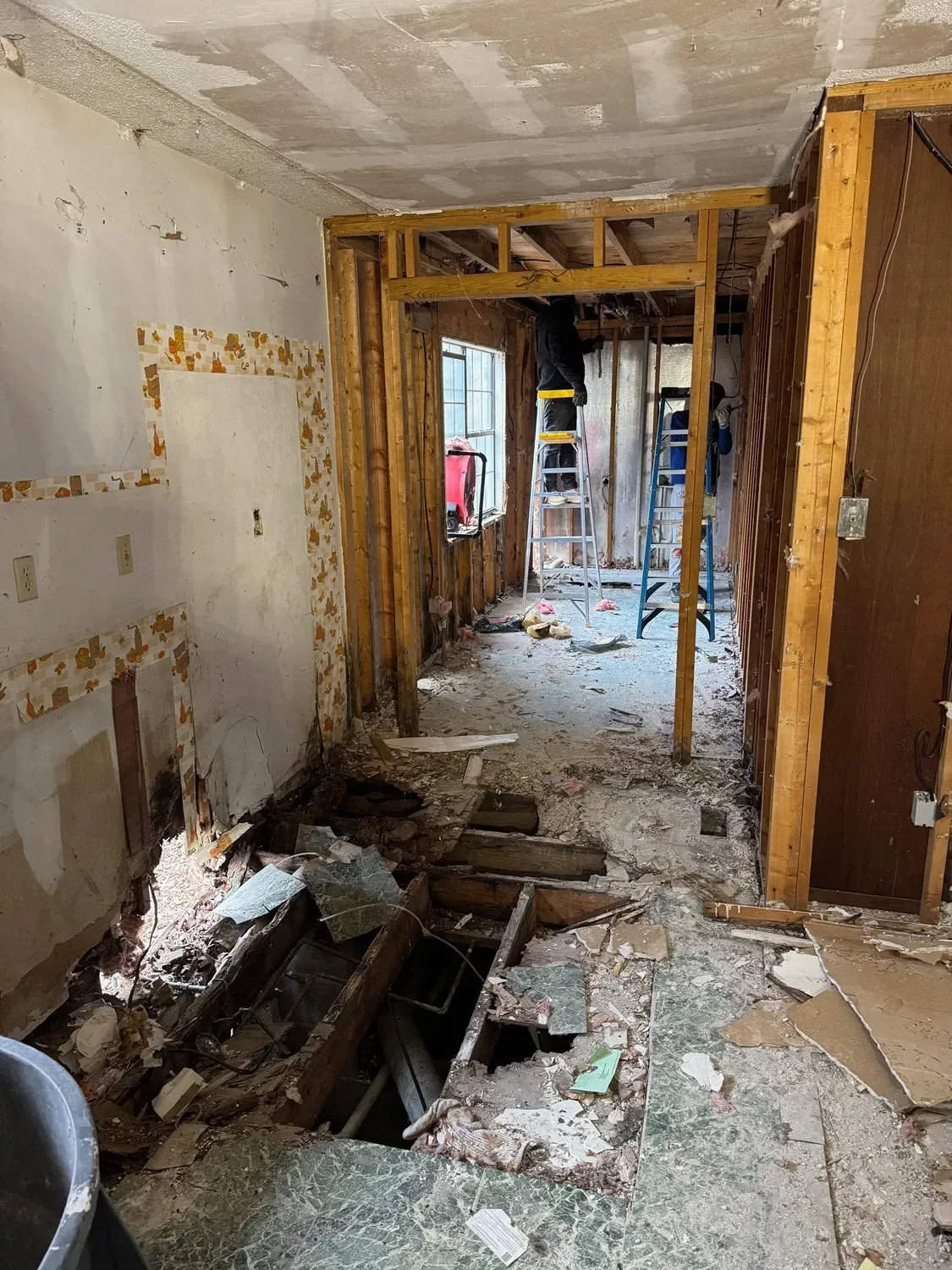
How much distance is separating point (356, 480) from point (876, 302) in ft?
8.55

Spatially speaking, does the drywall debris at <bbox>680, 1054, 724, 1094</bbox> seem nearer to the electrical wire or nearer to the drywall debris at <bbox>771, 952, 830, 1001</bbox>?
the drywall debris at <bbox>771, 952, 830, 1001</bbox>

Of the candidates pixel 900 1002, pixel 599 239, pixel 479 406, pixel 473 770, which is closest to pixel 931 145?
pixel 599 239

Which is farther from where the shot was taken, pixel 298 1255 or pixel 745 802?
pixel 745 802

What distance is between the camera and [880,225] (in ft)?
8.11

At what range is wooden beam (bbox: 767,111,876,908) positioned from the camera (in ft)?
7.68

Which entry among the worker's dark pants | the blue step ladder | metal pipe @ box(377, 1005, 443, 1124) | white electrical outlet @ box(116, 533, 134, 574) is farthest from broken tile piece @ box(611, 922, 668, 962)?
the worker's dark pants

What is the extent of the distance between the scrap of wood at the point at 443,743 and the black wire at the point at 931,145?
2.98 meters

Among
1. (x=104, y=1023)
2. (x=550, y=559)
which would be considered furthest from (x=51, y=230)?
(x=550, y=559)

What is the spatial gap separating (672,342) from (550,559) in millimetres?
2456

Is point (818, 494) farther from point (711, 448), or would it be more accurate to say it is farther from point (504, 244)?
point (711, 448)

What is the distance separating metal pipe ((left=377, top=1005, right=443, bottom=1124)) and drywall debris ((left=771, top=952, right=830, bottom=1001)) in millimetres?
1092

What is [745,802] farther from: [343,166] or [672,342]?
[672,342]

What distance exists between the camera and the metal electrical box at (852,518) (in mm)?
2492

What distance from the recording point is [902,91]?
2.27 metres
